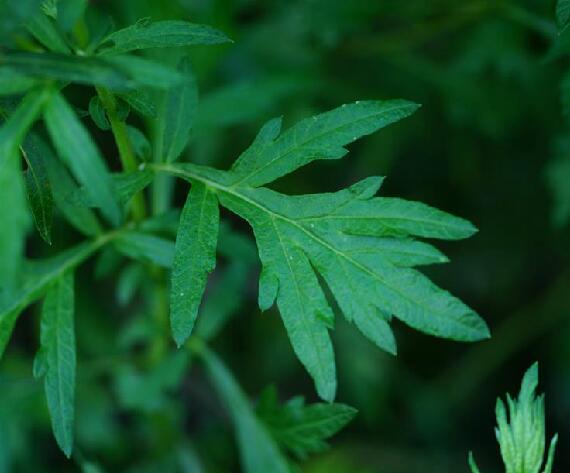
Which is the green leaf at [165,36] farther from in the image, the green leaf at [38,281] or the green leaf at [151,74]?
the green leaf at [38,281]

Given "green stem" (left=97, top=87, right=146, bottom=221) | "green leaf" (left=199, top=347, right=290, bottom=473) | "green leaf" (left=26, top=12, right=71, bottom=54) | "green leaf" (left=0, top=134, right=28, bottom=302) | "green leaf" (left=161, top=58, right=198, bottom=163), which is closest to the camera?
"green leaf" (left=0, top=134, right=28, bottom=302)

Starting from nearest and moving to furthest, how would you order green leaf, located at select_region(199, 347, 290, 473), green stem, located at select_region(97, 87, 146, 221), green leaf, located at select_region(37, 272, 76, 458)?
green stem, located at select_region(97, 87, 146, 221) → green leaf, located at select_region(37, 272, 76, 458) → green leaf, located at select_region(199, 347, 290, 473)

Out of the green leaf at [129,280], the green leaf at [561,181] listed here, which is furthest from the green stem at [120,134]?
the green leaf at [561,181]

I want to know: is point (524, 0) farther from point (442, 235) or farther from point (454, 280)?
point (442, 235)

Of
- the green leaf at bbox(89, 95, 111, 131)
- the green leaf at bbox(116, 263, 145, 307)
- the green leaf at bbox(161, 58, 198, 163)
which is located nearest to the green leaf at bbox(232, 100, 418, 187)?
the green leaf at bbox(161, 58, 198, 163)

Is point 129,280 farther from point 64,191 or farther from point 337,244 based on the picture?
point 337,244

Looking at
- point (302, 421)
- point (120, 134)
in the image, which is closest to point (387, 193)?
point (302, 421)

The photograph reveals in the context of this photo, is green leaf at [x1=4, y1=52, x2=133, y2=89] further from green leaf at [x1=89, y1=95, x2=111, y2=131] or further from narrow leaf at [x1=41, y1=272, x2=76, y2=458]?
narrow leaf at [x1=41, y1=272, x2=76, y2=458]
